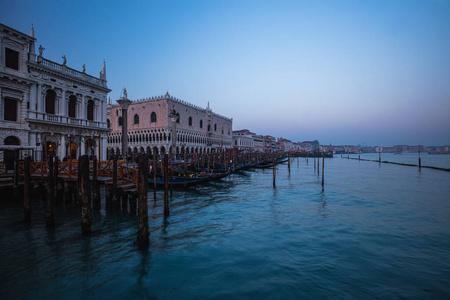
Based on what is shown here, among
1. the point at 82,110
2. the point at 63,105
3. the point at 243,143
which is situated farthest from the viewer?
the point at 243,143

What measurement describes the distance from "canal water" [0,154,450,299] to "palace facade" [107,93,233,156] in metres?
30.1

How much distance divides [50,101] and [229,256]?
20767 millimetres

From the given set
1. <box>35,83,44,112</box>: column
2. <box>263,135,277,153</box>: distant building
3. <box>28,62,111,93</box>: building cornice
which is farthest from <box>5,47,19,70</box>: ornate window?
<box>263,135,277,153</box>: distant building

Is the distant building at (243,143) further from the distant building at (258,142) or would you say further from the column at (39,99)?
the column at (39,99)

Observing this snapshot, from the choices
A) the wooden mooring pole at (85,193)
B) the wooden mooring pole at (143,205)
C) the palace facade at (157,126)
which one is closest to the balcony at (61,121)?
the wooden mooring pole at (85,193)

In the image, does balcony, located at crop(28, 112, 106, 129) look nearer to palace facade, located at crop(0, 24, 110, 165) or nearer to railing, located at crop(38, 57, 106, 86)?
palace facade, located at crop(0, 24, 110, 165)

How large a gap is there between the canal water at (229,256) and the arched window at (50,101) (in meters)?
10.5

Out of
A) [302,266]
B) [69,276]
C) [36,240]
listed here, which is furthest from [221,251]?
[36,240]

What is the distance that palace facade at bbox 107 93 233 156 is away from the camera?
142 feet

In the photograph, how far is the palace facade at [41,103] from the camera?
16781 mm

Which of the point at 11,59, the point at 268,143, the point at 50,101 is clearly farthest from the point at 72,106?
the point at 268,143

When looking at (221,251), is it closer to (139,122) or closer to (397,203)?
(397,203)

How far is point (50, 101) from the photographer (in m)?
20.0

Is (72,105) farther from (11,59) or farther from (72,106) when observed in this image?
(11,59)
